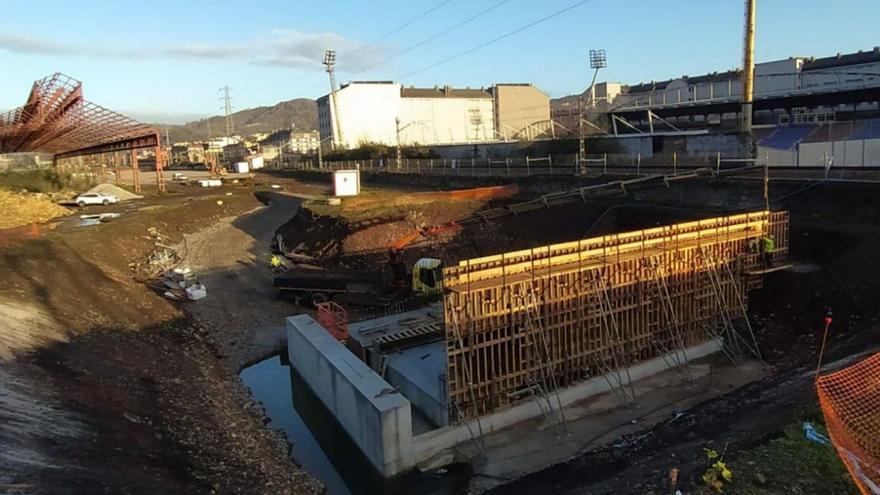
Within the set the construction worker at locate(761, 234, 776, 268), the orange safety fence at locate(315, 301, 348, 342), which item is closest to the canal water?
the orange safety fence at locate(315, 301, 348, 342)

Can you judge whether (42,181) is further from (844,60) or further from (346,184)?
(844,60)

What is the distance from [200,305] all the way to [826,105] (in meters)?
47.6

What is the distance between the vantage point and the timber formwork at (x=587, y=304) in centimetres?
1523

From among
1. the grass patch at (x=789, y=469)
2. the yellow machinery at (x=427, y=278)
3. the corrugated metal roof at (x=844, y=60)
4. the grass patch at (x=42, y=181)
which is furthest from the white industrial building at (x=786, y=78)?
the grass patch at (x=42, y=181)

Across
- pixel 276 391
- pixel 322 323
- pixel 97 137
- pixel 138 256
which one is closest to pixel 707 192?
pixel 322 323

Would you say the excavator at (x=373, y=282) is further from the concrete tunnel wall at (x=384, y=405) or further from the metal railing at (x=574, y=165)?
the metal railing at (x=574, y=165)

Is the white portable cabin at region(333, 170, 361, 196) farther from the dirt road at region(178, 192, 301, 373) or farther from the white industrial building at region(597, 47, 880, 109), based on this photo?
the white industrial building at region(597, 47, 880, 109)

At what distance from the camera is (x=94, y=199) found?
177 feet

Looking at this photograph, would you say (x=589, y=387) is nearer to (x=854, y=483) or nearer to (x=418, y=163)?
(x=854, y=483)

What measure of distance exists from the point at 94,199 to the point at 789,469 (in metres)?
58.5

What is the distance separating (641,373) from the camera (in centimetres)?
1798

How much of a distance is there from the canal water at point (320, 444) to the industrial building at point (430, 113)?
92.9 m

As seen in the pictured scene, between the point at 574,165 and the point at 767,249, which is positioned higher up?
the point at 574,165

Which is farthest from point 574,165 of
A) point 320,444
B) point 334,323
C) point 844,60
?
point 844,60
